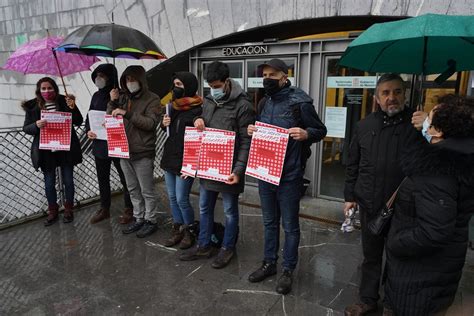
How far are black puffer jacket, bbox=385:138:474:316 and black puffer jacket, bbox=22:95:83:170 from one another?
13.1 feet

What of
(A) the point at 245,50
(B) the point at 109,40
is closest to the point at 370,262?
(B) the point at 109,40

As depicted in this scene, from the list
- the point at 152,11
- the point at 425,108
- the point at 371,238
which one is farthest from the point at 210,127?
the point at 152,11

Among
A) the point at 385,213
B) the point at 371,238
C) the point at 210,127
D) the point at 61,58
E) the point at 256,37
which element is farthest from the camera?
the point at 256,37

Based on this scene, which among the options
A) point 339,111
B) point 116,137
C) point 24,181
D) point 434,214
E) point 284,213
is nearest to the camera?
point 434,214

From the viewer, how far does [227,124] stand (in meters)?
3.20

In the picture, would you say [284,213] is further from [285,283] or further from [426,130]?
[426,130]

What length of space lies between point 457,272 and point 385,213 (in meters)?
0.51

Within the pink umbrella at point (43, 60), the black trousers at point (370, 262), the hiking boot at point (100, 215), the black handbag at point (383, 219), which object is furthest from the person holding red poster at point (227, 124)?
the pink umbrella at point (43, 60)

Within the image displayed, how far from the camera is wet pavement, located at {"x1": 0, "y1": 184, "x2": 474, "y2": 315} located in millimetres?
2883

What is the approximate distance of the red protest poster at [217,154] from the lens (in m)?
3.21

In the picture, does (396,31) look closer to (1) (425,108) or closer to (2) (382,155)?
(2) (382,155)

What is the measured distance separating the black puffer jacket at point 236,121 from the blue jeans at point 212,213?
14cm

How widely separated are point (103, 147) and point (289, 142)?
2618 millimetres

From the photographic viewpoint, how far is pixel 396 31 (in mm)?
2006
